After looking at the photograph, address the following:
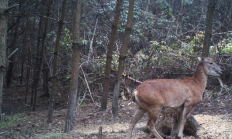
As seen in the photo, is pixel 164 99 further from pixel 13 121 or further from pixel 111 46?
pixel 13 121

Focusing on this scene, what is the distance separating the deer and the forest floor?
708 millimetres

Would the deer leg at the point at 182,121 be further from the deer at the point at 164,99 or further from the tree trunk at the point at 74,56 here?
the tree trunk at the point at 74,56

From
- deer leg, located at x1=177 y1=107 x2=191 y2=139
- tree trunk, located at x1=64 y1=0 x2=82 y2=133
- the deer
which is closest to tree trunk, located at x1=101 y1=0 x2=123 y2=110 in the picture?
tree trunk, located at x1=64 y1=0 x2=82 y2=133

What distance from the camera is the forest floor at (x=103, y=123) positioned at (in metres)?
6.64

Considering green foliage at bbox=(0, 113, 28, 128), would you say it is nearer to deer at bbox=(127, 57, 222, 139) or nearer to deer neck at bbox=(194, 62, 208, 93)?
deer at bbox=(127, 57, 222, 139)

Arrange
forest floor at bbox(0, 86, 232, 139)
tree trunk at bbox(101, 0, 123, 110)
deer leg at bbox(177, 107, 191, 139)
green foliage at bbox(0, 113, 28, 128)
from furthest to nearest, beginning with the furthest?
tree trunk at bbox(101, 0, 123, 110), green foliage at bbox(0, 113, 28, 128), forest floor at bbox(0, 86, 232, 139), deer leg at bbox(177, 107, 191, 139)

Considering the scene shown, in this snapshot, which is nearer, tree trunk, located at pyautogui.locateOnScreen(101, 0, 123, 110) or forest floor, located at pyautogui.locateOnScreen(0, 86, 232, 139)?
forest floor, located at pyautogui.locateOnScreen(0, 86, 232, 139)

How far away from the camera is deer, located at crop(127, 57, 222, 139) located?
5.87 m

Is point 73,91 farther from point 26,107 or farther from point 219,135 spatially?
point 26,107

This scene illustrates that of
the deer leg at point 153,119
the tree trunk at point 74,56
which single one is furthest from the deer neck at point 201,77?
the tree trunk at point 74,56

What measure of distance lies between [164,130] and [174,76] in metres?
4.67

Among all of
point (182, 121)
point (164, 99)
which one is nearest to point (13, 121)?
point (164, 99)

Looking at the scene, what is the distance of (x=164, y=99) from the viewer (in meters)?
6.03

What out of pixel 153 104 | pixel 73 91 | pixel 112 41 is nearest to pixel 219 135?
pixel 153 104
